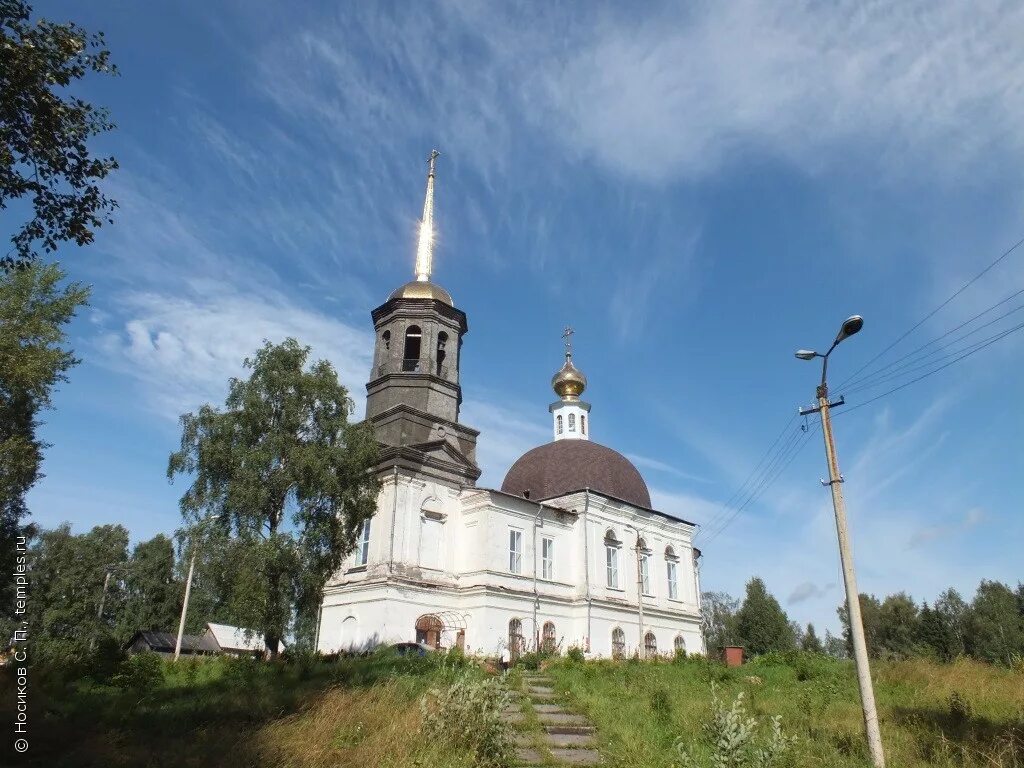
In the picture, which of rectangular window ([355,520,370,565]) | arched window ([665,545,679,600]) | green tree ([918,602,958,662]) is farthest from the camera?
green tree ([918,602,958,662])

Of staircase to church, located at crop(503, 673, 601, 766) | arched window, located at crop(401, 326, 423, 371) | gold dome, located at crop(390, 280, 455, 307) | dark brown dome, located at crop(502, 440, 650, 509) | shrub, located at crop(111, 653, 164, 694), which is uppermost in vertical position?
gold dome, located at crop(390, 280, 455, 307)

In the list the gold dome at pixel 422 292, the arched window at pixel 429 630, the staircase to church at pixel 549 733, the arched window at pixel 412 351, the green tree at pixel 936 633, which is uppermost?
the gold dome at pixel 422 292

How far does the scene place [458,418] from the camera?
30.5 m

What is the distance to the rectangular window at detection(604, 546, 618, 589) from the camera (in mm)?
32875

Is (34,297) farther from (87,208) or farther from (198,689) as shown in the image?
(87,208)

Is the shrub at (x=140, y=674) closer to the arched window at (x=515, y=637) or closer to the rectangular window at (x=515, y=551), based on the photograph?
the arched window at (x=515, y=637)

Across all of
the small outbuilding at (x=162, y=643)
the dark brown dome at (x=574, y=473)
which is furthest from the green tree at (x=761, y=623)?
the small outbuilding at (x=162, y=643)

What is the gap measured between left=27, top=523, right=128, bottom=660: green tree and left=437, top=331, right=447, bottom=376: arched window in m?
31.5

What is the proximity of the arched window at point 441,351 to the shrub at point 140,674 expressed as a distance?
16.7 meters

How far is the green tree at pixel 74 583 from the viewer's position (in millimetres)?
46281

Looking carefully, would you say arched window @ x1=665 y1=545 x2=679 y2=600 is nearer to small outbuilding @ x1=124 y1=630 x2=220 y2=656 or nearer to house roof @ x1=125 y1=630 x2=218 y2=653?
small outbuilding @ x1=124 y1=630 x2=220 y2=656

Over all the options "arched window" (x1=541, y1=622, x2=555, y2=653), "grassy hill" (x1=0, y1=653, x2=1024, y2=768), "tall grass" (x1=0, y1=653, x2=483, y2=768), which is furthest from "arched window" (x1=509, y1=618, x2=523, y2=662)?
"tall grass" (x1=0, y1=653, x2=483, y2=768)

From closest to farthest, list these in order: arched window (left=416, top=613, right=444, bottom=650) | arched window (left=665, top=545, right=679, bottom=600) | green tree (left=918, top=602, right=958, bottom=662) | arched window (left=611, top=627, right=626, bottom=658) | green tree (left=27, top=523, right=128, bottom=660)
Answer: arched window (left=416, top=613, right=444, bottom=650), arched window (left=611, top=627, right=626, bottom=658), arched window (left=665, top=545, right=679, bottom=600), green tree (left=918, top=602, right=958, bottom=662), green tree (left=27, top=523, right=128, bottom=660)

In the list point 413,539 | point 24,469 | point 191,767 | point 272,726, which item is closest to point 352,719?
point 272,726
